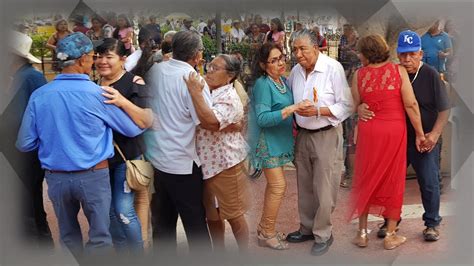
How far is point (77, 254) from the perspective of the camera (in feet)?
11.4

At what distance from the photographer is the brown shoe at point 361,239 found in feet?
12.9

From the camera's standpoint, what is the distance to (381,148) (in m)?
3.80

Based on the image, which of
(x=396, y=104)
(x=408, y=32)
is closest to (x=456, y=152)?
(x=396, y=104)

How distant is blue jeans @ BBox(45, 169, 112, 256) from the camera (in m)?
3.25

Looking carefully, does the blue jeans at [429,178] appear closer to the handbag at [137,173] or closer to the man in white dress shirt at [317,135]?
the man in white dress shirt at [317,135]

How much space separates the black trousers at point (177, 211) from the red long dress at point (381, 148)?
1.05 meters

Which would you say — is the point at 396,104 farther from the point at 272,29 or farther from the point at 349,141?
the point at 272,29

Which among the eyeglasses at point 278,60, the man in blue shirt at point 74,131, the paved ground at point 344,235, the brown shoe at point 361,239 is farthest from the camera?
the brown shoe at point 361,239

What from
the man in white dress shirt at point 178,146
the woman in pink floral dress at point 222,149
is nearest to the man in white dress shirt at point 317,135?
the woman in pink floral dress at point 222,149

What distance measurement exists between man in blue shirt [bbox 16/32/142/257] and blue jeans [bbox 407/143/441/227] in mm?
1879

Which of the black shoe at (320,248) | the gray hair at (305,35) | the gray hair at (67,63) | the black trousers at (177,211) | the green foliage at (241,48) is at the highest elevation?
the gray hair at (305,35)

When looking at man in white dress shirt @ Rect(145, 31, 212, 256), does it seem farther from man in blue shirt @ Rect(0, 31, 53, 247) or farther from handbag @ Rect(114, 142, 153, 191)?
man in blue shirt @ Rect(0, 31, 53, 247)

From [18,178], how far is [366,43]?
7.22ft

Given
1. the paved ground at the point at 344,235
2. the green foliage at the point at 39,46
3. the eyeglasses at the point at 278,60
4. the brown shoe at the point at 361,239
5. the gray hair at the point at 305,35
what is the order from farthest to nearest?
the brown shoe at the point at 361,239
the paved ground at the point at 344,235
the eyeglasses at the point at 278,60
the gray hair at the point at 305,35
the green foliage at the point at 39,46
